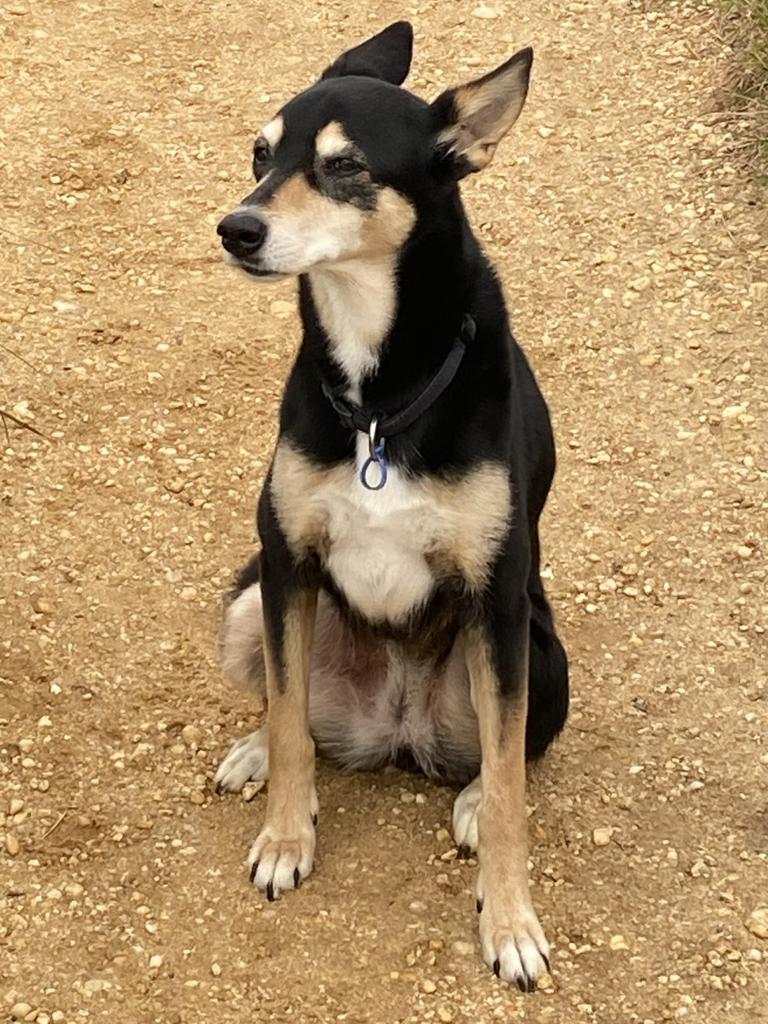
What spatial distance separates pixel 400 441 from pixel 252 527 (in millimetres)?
1749

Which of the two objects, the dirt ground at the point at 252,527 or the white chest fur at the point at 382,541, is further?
the dirt ground at the point at 252,527

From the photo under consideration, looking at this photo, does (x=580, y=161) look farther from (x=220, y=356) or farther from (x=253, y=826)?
(x=253, y=826)

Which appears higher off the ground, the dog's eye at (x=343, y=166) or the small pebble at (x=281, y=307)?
the dog's eye at (x=343, y=166)

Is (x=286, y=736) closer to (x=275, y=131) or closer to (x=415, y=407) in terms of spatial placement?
(x=415, y=407)

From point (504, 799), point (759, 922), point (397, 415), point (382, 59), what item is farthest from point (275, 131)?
point (759, 922)

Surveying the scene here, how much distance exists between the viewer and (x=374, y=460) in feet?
11.1

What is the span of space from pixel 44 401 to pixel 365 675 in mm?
2105

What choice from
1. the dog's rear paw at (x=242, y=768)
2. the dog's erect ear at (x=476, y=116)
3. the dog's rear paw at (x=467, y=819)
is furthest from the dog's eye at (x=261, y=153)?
the dog's rear paw at (x=467, y=819)

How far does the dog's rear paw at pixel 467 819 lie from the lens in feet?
12.6

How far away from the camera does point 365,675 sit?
3975 mm

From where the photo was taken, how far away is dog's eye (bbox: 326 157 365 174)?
10.5 ft

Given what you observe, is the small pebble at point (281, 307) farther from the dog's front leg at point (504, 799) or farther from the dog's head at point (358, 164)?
the dog's front leg at point (504, 799)

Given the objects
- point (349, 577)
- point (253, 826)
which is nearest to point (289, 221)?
point (349, 577)

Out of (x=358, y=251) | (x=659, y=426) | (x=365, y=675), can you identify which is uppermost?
(x=358, y=251)
